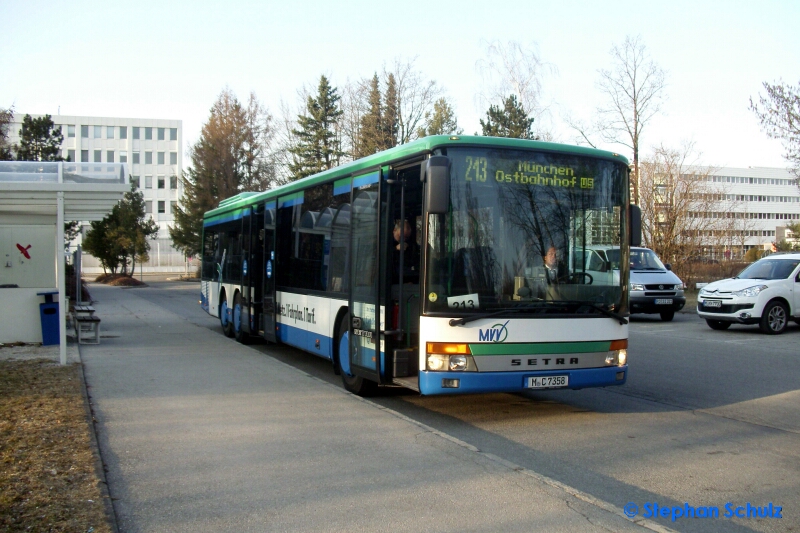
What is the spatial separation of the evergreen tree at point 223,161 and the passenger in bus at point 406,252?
5017 centimetres

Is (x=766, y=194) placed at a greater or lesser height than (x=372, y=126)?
greater

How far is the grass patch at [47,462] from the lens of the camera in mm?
4930

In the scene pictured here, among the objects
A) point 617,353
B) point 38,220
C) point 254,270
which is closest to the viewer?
point 617,353

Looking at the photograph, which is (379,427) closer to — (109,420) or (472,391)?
(472,391)

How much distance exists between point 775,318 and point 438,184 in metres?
13.4

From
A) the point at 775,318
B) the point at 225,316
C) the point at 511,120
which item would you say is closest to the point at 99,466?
the point at 225,316

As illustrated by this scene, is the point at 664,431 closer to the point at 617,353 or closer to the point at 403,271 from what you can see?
the point at 617,353

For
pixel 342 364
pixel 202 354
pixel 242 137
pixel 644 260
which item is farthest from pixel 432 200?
pixel 242 137

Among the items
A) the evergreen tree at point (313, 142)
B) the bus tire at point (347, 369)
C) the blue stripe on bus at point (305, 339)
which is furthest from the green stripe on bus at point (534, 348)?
the evergreen tree at point (313, 142)

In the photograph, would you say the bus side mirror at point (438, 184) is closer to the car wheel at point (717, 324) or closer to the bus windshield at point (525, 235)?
the bus windshield at point (525, 235)

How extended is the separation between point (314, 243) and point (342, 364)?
2080 millimetres

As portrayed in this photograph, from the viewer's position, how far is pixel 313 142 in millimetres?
55156

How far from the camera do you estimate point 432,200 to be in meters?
7.13

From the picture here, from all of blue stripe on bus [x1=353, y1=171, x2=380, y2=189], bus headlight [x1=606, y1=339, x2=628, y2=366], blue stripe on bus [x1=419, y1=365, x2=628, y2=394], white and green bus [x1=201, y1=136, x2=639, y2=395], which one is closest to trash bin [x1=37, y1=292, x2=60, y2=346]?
white and green bus [x1=201, y1=136, x2=639, y2=395]
